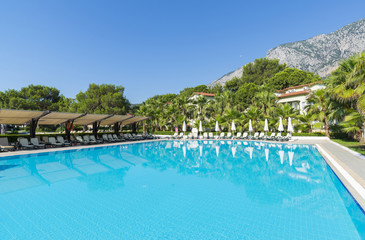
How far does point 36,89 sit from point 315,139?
47.8m

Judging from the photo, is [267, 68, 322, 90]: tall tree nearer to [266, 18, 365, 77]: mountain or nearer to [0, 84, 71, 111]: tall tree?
[0, 84, 71, 111]: tall tree

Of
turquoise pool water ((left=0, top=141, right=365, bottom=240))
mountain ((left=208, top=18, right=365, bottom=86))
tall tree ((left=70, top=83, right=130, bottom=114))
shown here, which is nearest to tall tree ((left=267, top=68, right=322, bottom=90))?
tall tree ((left=70, top=83, right=130, bottom=114))

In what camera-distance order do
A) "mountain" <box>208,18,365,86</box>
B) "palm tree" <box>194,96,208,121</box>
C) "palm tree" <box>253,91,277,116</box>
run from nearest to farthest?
"palm tree" <box>253,91,277,116</box> < "palm tree" <box>194,96,208,121</box> < "mountain" <box>208,18,365,86</box>

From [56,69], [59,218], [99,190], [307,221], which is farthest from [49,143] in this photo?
[56,69]

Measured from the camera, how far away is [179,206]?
4.93 meters

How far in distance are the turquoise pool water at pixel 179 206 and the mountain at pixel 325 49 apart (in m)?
86.5

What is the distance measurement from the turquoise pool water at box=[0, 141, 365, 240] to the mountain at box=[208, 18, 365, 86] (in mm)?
86533

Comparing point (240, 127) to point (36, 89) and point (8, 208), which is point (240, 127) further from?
point (36, 89)

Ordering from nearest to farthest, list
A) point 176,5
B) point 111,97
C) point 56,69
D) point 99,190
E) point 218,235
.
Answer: point 218,235 < point 99,190 < point 176,5 < point 56,69 < point 111,97

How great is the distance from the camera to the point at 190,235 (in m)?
3.59

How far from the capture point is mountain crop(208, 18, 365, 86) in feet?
270

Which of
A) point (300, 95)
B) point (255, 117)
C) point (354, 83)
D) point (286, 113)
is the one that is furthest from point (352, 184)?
point (300, 95)

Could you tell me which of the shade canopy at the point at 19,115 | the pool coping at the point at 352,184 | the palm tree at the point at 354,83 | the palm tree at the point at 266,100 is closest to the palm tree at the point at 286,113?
the palm tree at the point at 266,100

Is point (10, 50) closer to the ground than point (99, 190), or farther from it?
farther from it
